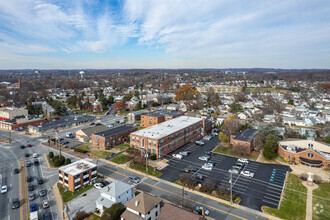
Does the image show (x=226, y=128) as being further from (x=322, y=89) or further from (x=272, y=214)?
(x=322, y=89)

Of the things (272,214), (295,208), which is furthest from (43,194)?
(295,208)

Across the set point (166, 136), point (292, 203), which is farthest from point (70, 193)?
point (292, 203)

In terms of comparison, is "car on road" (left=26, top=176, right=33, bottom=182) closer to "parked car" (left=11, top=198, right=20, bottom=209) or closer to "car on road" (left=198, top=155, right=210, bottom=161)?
"parked car" (left=11, top=198, right=20, bottom=209)

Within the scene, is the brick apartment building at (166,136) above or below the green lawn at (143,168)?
above

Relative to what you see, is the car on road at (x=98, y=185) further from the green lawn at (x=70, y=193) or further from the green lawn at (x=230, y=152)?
the green lawn at (x=230, y=152)


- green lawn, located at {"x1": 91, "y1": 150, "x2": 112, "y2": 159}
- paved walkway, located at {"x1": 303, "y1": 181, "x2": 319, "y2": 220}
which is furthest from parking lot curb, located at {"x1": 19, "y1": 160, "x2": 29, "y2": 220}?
paved walkway, located at {"x1": 303, "y1": 181, "x2": 319, "y2": 220}

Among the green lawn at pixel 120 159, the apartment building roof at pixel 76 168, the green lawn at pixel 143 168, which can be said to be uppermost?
the apartment building roof at pixel 76 168

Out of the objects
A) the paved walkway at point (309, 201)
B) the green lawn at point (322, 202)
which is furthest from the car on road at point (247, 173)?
A: the green lawn at point (322, 202)

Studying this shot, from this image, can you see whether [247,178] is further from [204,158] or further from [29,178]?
[29,178]
